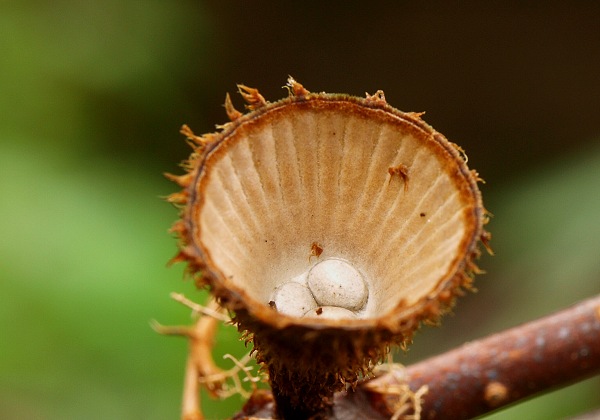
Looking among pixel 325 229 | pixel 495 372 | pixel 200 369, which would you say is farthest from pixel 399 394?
pixel 200 369

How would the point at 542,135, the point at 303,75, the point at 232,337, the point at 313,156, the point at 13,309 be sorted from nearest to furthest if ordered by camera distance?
the point at 313,156, the point at 13,309, the point at 232,337, the point at 542,135, the point at 303,75

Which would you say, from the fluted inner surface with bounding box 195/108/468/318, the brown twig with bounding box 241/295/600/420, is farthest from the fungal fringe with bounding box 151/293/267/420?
the fluted inner surface with bounding box 195/108/468/318

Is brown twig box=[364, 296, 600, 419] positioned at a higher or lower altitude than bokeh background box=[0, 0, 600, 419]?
lower

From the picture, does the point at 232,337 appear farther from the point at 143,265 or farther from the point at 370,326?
the point at 370,326

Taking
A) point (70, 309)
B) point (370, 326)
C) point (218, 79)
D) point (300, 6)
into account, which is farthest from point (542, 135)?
point (370, 326)

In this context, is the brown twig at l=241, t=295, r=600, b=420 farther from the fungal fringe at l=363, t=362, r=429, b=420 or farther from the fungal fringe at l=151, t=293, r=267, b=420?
the fungal fringe at l=151, t=293, r=267, b=420

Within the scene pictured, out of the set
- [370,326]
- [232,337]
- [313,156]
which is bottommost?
[370,326]

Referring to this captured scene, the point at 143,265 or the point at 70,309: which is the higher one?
the point at 143,265

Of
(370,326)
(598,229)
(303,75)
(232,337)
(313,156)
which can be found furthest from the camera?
(303,75)
